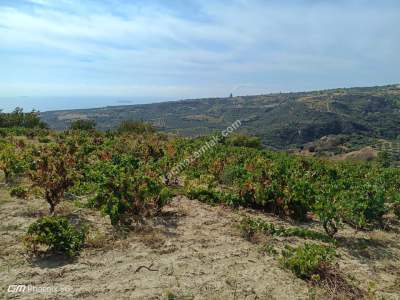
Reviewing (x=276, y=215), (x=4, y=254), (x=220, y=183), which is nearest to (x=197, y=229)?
(x=276, y=215)

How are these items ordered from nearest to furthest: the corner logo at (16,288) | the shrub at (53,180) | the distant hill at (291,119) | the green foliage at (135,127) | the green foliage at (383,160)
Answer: the corner logo at (16,288), the shrub at (53,180), the green foliage at (383,160), the green foliage at (135,127), the distant hill at (291,119)

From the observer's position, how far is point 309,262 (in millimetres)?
5465

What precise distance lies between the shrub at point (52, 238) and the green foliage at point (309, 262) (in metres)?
3.16

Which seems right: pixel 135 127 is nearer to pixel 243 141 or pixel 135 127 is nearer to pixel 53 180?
pixel 243 141

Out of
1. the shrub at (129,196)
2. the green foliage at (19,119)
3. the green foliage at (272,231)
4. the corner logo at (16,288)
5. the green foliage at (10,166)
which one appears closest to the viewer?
the corner logo at (16,288)

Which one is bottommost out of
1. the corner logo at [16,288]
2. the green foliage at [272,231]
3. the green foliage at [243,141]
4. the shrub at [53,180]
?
the green foliage at [243,141]

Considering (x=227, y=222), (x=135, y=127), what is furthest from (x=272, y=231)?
(x=135, y=127)

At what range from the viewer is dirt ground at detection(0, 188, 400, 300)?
16.0 ft

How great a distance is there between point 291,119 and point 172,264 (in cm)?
11200

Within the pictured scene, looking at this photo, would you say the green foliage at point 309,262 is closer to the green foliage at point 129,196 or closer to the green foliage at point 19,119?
the green foliage at point 129,196

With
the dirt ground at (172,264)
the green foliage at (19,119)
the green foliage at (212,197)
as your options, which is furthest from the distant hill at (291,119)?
the dirt ground at (172,264)

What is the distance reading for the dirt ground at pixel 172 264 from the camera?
4871mm

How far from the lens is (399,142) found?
8838 cm

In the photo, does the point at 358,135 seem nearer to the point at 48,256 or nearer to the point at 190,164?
the point at 190,164
